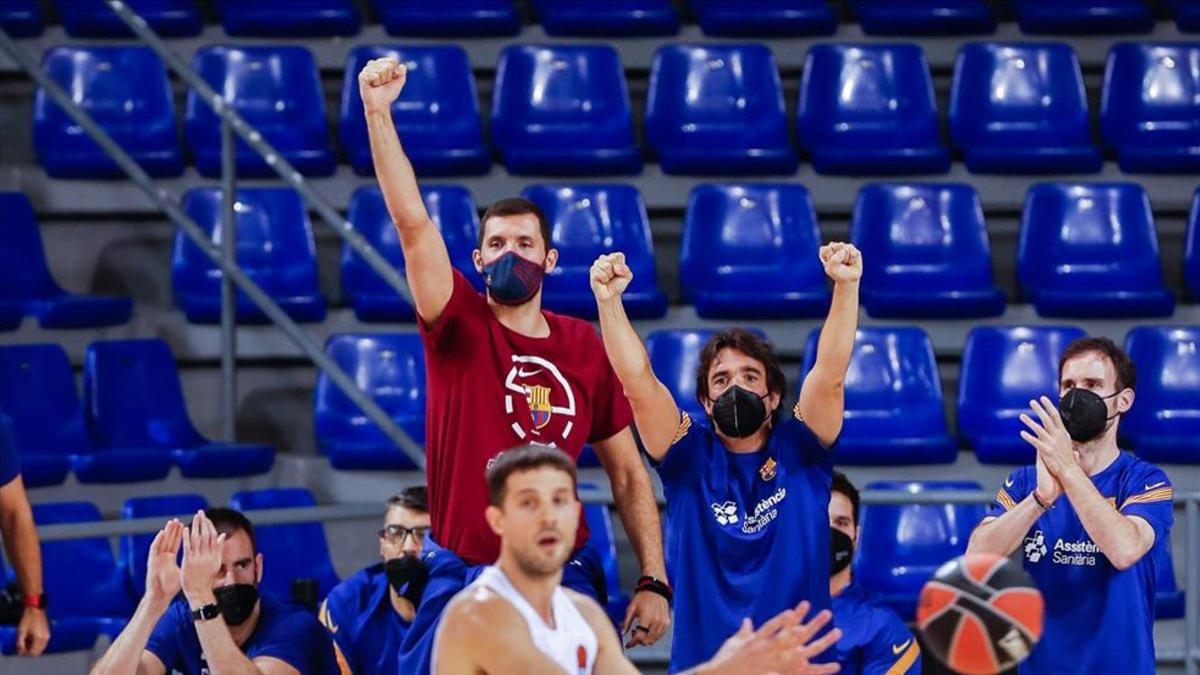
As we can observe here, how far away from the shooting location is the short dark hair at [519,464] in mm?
4605

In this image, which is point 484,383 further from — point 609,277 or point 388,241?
point 388,241

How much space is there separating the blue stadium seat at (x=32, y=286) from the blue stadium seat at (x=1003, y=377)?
3396 mm

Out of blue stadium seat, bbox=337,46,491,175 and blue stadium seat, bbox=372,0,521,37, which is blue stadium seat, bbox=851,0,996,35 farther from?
blue stadium seat, bbox=337,46,491,175

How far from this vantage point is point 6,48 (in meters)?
9.04

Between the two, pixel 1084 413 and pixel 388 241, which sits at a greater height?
pixel 388 241

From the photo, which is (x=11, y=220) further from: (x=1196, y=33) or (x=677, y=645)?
(x=1196, y=33)

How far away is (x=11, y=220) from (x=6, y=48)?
701mm

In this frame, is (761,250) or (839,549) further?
(761,250)

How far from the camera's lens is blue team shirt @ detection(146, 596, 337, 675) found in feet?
21.0

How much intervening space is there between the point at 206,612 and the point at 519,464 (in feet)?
5.87

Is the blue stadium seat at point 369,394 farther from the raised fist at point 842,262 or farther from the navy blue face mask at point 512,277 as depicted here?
the raised fist at point 842,262

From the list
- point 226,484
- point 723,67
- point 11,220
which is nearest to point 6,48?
point 11,220

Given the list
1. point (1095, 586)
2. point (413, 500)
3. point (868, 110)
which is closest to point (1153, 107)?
point (868, 110)

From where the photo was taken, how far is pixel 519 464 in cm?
461
